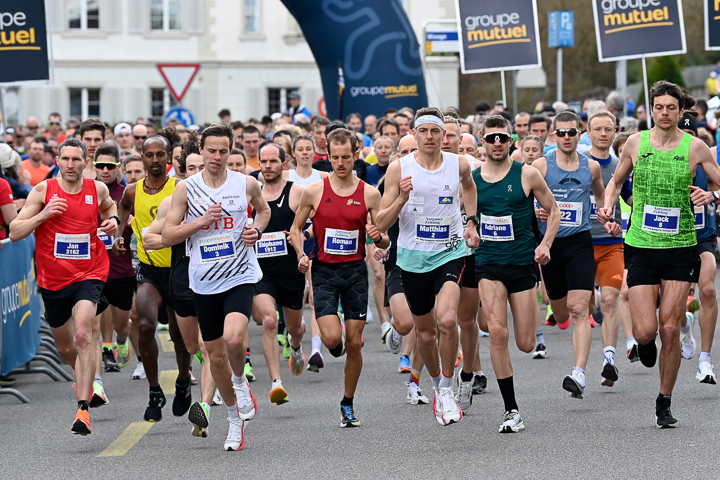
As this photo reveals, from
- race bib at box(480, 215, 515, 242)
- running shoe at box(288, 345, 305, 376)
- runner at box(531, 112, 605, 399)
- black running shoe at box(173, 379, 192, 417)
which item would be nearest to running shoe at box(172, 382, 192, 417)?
black running shoe at box(173, 379, 192, 417)

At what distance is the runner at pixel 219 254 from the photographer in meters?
8.15

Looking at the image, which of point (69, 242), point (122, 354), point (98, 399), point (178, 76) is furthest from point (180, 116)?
point (69, 242)

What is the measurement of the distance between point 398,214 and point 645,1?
995 cm

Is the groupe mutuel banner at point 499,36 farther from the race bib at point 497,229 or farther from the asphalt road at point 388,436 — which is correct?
the race bib at point 497,229

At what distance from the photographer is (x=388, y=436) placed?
8359mm

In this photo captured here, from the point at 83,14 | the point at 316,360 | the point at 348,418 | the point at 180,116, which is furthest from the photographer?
the point at 83,14

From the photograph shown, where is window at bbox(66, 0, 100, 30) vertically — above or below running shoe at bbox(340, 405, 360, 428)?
above

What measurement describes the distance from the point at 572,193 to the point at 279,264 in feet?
7.75

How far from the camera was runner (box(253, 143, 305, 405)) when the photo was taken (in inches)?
406

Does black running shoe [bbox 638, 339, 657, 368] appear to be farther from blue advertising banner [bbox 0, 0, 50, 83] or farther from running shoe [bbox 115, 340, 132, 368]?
blue advertising banner [bbox 0, 0, 50, 83]

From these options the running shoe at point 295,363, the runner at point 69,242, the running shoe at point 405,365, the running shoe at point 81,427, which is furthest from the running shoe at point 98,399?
the running shoe at point 405,365

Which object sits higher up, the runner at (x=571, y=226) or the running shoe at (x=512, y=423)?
the runner at (x=571, y=226)

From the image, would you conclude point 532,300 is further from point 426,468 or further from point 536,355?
point 536,355

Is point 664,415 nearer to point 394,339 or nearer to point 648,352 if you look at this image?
point 648,352
